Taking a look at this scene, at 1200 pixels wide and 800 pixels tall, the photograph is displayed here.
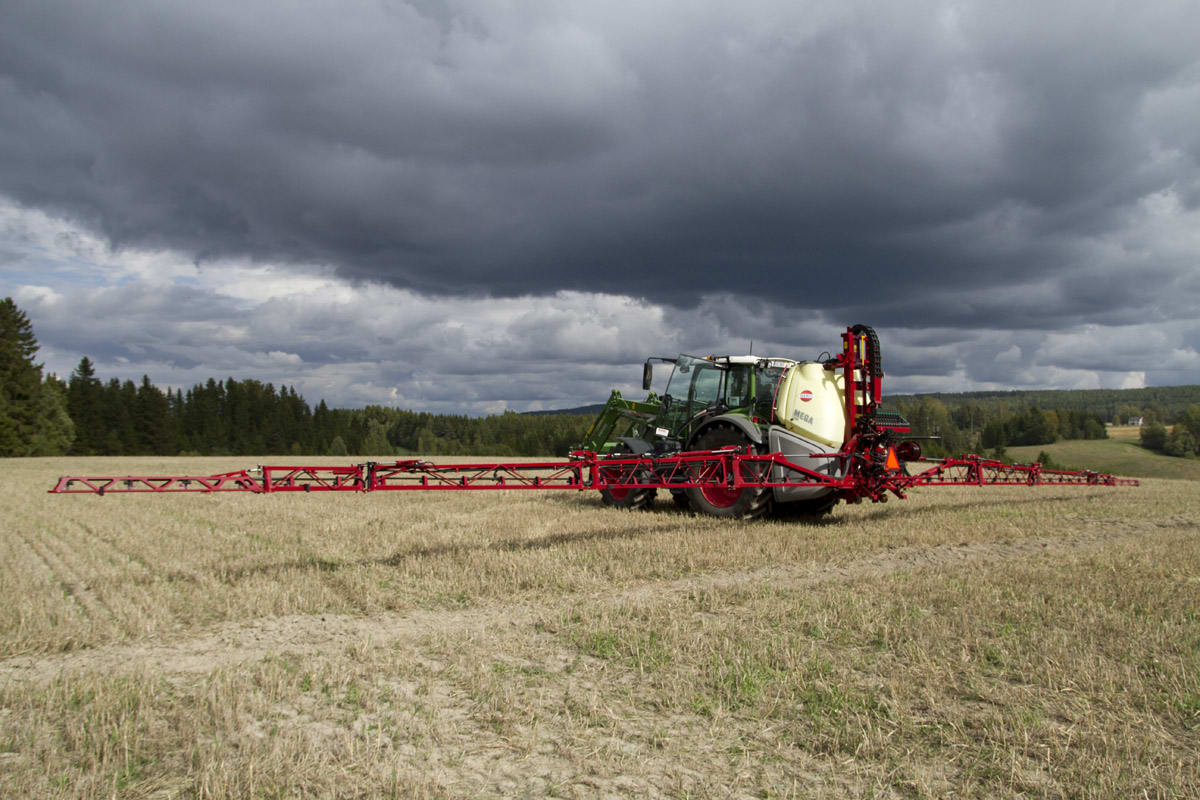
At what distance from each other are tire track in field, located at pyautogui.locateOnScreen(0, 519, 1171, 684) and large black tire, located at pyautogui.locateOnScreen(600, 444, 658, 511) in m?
5.15

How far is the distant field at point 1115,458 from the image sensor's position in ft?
208

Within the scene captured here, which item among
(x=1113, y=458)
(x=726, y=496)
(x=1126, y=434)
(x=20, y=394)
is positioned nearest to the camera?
(x=726, y=496)

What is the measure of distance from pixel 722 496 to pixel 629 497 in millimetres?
2037

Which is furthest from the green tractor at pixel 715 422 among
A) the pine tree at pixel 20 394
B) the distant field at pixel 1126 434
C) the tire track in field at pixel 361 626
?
the distant field at pixel 1126 434

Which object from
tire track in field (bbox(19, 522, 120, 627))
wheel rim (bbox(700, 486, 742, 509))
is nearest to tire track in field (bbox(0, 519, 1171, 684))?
tire track in field (bbox(19, 522, 120, 627))

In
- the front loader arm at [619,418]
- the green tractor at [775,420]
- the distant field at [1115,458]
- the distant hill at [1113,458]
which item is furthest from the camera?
the distant field at [1115,458]

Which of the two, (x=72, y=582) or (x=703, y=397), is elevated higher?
(x=703, y=397)

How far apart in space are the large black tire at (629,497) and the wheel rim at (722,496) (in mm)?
1544

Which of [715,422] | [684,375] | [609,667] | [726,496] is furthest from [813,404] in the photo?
[609,667]

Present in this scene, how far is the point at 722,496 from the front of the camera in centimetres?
1223

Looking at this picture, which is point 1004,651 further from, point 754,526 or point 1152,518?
point 1152,518

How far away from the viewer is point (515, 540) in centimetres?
1030

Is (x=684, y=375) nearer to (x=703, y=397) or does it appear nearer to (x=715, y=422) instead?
(x=703, y=397)

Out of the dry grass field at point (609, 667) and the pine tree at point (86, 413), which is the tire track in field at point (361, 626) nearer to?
the dry grass field at point (609, 667)
